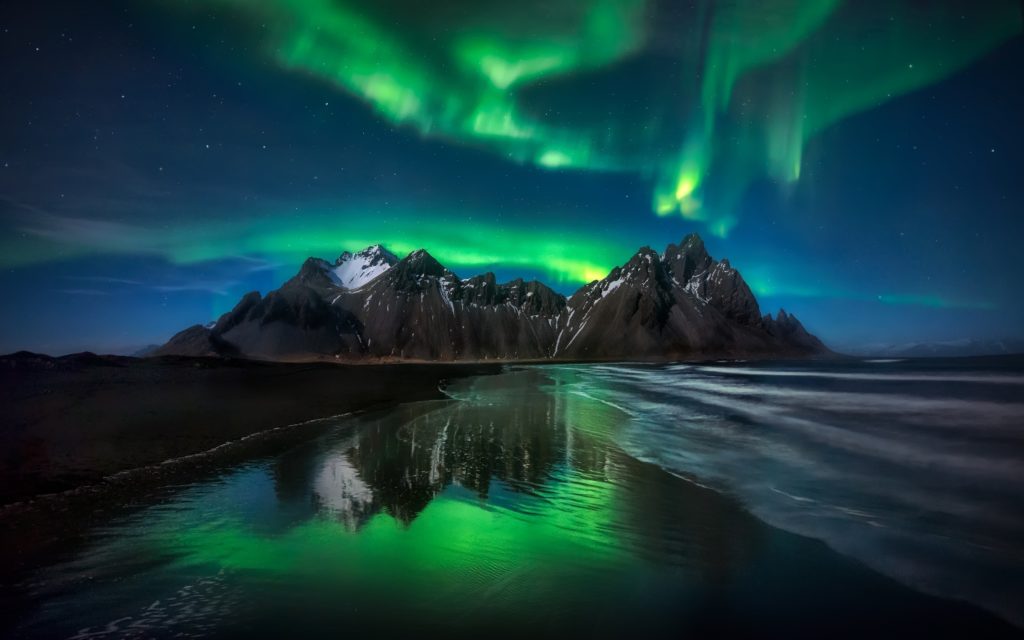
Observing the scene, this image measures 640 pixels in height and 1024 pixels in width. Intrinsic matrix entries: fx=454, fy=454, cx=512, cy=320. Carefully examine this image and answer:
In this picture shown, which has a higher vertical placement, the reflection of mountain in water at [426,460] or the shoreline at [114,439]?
the shoreline at [114,439]

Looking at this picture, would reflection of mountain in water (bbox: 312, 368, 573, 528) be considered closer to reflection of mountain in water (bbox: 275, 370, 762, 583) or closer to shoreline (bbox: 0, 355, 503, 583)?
reflection of mountain in water (bbox: 275, 370, 762, 583)

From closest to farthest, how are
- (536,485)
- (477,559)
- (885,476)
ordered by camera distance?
(477,559)
(536,485)
(885,476)

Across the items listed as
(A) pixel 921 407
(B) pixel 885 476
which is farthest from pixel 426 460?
(A) pixel 921 407

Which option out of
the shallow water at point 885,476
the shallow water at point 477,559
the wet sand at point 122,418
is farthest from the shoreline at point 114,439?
the shallow water at point 885,476

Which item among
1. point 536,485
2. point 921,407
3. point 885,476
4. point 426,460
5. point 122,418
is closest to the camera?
point 536,485

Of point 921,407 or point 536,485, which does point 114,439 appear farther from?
point 921,407

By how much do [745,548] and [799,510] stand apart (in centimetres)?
347

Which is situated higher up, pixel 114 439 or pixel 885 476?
pixel 114 439

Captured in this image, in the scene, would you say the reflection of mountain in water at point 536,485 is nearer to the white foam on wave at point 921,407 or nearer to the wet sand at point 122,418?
the wet sand at point 122,418

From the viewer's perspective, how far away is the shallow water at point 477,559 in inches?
243

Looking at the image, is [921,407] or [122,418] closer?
[122,418]

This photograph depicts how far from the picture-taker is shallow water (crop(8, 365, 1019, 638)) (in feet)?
20.2

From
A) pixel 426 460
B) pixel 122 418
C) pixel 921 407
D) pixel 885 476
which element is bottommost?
pixel 426 460

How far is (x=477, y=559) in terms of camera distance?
8.13 meters
